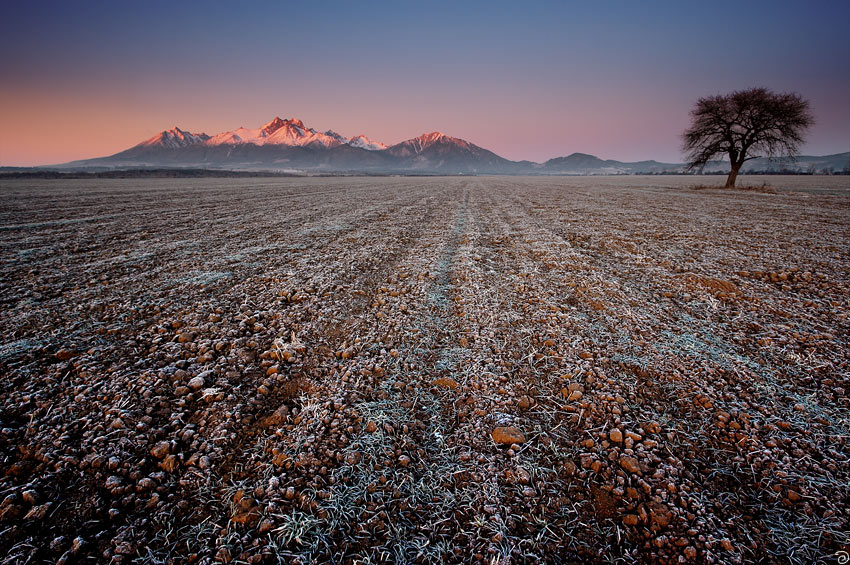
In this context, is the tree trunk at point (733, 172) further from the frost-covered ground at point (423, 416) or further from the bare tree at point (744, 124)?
the frost-covered ground at point (423, 416)

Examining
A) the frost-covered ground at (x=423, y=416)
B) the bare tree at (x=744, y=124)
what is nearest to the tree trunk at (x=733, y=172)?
the bare tree at (x=744, y=124)

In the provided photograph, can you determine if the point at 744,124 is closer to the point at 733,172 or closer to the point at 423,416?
the point at 733,172

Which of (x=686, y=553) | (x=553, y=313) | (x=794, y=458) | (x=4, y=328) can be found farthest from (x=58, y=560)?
(x=553, y=313)

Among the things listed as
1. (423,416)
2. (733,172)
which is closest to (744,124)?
(733,172)

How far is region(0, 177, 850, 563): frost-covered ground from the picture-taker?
2352 mm

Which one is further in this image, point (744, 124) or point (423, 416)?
point (744, 124)

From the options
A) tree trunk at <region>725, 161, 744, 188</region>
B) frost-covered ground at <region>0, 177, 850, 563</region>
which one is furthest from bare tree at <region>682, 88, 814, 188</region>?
frost-covered ground at <region>0, 177, 850, 563</region>

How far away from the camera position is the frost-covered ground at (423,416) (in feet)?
7.72

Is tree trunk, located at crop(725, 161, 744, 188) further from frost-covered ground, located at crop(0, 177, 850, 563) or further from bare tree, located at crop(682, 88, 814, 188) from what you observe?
frost-covered ground, located at crop(0, 177, 850, 563)

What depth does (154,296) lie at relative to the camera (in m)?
6.51

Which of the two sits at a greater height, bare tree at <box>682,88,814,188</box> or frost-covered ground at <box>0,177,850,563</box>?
bare tree at <box>682,88,814,188</box>

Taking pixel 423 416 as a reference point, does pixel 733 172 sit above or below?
above

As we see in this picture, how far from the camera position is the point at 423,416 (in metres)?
3.55

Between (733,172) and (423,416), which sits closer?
(423,416)
